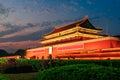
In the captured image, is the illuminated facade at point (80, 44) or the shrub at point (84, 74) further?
the illuminated facade at point (80, 44)

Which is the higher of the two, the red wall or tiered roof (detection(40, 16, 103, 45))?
tiered roof (detection(40, 16, 103, 45))

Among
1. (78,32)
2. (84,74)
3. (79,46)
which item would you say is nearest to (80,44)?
(79,46)

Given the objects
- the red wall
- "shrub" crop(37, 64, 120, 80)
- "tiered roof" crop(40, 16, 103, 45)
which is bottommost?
"shrub" crop(37, 64, 120, 80)

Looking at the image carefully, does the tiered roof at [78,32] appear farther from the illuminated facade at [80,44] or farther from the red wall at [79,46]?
the red wall at [79,46]

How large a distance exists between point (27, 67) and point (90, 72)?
1236cm

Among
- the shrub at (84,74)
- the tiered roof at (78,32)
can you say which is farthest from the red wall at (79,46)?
the shrub at (84,74)

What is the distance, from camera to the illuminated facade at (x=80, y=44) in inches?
993

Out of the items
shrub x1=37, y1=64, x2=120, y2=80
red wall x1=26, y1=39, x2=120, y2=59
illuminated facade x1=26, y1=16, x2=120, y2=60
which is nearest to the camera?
shrub x1=37, y1=64, x2=120, y2=80

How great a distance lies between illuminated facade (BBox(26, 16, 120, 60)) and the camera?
25.2 m

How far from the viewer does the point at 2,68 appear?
18.5 meters

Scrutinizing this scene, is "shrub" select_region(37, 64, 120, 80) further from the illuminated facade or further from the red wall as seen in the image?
the red wall

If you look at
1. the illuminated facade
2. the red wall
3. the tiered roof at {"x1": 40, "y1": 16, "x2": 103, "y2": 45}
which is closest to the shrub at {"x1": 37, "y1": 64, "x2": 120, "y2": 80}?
the illuminated facade

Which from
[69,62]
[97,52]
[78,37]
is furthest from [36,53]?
[69,62]

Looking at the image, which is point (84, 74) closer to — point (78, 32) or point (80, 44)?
point (80, 44)
